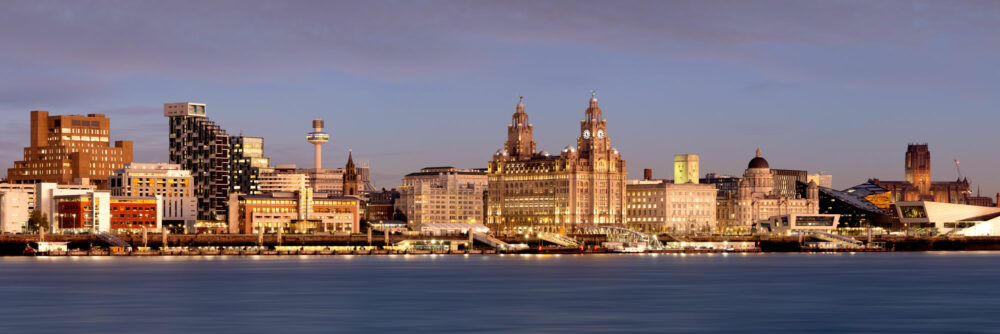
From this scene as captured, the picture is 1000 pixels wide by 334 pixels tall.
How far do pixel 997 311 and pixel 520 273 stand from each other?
2630 inches

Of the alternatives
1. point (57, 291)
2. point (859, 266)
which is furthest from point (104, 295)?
point (859, 266)

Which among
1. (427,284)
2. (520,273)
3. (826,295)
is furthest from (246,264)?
(826,295)

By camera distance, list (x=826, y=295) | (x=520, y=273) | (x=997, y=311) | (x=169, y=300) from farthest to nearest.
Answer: (x=520, y=273) → (x=826, y=295) → (x=169, y=300) → (x=997, y=311)

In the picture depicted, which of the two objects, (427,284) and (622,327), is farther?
A: (427,284)

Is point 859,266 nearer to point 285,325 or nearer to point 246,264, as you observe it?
point 246,264

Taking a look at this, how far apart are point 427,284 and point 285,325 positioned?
44.6 metres

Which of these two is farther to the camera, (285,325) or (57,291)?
(57,291)

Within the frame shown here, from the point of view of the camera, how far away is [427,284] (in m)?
135

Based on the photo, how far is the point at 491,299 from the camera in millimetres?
114750

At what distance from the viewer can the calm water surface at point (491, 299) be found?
9181cm

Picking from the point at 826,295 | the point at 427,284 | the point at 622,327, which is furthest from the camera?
the point at 427,284

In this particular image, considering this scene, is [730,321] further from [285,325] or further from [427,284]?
[427,284]

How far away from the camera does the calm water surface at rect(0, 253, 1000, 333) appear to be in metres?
91.8

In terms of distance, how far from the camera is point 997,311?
102625mm
